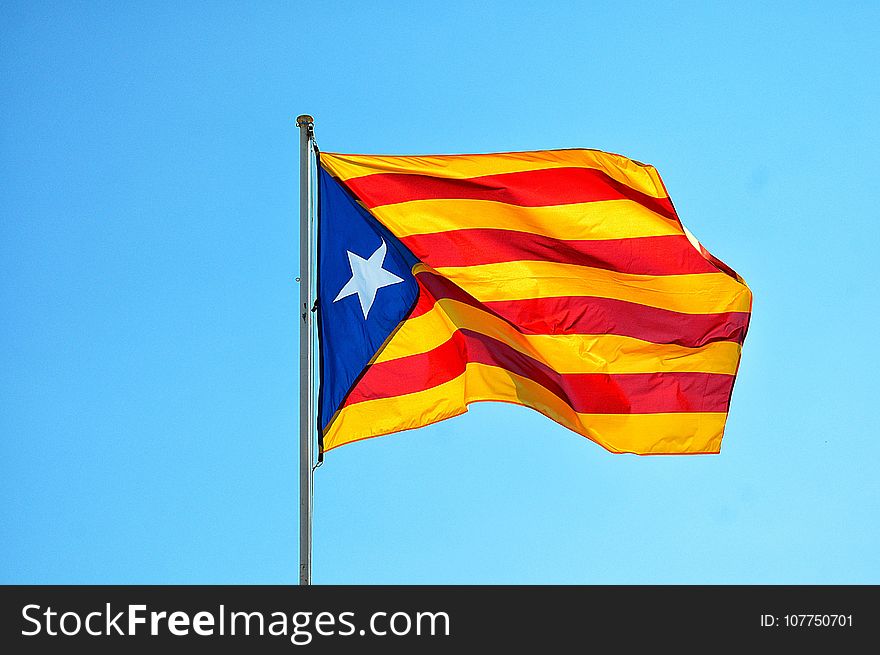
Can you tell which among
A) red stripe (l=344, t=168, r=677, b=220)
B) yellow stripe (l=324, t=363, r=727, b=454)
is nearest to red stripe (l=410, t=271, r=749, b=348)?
yellow stripe (l=324, t=363, r=727, b=454)

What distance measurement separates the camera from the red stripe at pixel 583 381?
1775 centimetres

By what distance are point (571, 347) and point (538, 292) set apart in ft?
2.77

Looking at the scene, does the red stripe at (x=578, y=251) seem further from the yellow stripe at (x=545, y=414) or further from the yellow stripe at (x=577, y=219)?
the yellow stripe at (x=545, y=414)

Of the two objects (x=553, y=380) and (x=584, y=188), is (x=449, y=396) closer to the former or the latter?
(x=553, y=380)

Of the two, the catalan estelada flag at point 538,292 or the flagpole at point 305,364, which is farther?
the catalan estelada flag at point 538,292

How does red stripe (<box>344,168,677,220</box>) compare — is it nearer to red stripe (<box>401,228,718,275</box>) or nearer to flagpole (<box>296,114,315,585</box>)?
red stripe (<box>401,228,718,275</box>)

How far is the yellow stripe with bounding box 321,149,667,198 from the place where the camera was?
1781 centimetres

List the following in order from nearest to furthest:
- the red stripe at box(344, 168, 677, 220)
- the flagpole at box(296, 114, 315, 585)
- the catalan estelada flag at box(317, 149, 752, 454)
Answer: the flagpole at box(296, 114, 315, 585) < the catalan estelada flag at box(317, 149, 752, 454) < the red stripe at box(344, 168, 677, 220)

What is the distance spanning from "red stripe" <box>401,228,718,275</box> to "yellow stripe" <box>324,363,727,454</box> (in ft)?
5.10

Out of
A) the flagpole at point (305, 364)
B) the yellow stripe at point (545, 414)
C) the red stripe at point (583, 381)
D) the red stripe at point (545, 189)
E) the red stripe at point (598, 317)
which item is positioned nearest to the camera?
the flagpole at point (305, 364)

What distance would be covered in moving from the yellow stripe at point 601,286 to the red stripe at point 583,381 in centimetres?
74

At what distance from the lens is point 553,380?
58.7 ft

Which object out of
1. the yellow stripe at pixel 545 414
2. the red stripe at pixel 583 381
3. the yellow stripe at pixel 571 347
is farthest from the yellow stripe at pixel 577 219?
the yellow stripe at pixel 545 414

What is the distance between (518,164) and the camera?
18.4 meters
